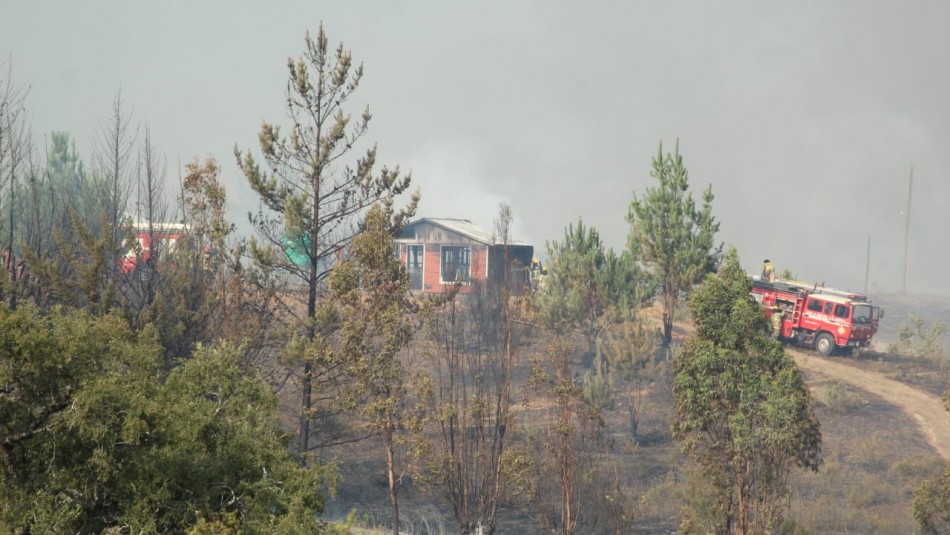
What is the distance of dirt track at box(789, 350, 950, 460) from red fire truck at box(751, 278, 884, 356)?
86 centimetres

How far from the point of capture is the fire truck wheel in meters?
44.6

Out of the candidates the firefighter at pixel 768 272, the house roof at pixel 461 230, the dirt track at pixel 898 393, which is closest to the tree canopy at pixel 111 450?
the dirt track at pixel 898 393

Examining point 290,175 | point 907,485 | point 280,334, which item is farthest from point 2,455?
point 907,485

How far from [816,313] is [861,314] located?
2049mm

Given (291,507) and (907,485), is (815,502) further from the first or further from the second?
(291,507)

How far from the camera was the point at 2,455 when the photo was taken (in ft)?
34.6

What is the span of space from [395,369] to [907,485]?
62.4 feet

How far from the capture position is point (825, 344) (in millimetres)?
44812

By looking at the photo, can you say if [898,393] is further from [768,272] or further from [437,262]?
[437,262]

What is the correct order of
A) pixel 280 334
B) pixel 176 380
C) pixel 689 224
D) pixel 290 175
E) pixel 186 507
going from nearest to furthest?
pixel 186 507 → pixel 176 380 → pixel 280 334 → pixel 290 175 → pixel 689 224

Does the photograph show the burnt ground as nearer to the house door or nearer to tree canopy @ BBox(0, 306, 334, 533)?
tree canopy @ BBox(0, 306, 334, 533)

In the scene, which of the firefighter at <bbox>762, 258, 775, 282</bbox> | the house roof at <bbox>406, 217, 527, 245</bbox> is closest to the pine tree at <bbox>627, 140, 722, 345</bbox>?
the firefighter at <bbox>762, 258, 775, 282</bbox>

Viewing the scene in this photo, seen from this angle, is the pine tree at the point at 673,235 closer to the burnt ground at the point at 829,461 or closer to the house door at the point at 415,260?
the burnt ground at the point at 829,461

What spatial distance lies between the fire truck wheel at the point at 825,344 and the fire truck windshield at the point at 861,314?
4.25 feet
